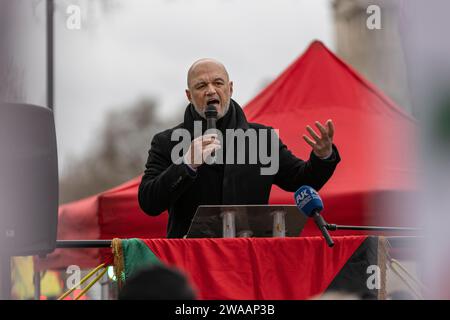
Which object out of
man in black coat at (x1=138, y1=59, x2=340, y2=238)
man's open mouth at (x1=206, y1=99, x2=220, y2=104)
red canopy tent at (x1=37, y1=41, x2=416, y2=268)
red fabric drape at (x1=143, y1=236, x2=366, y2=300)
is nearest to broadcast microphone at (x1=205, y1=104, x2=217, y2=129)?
man in black coat at (x1=138, y1=59, x2=340, y2=238)

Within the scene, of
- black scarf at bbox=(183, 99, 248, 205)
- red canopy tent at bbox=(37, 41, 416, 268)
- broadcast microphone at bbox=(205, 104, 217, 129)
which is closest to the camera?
broadcast microphone at bbox=(205, 104, 217, 129)

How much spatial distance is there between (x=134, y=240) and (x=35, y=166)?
67 centimetres

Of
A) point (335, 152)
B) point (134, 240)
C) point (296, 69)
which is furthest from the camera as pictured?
point (296, 69)

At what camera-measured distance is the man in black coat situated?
4.60 m

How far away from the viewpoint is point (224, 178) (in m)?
4.72

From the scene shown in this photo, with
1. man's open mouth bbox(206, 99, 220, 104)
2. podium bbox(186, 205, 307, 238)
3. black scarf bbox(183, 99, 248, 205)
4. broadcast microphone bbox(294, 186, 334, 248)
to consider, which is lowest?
podium bbox(186, 205, 307, 238)

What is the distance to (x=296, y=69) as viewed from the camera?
883cm

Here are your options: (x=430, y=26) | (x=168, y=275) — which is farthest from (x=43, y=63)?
(x=168, y=275)

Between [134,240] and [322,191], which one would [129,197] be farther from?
[134,240]

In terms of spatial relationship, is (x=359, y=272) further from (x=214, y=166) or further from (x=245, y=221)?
(x=214, y=166)

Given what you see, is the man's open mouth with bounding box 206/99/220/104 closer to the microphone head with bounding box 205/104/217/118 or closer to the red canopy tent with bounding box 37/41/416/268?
the microphone head with bounding box 205/104/217/118

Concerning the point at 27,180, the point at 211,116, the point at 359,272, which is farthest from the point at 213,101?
the point at 27,180

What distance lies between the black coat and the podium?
0.33 metres

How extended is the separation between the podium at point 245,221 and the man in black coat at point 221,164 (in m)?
0.29
